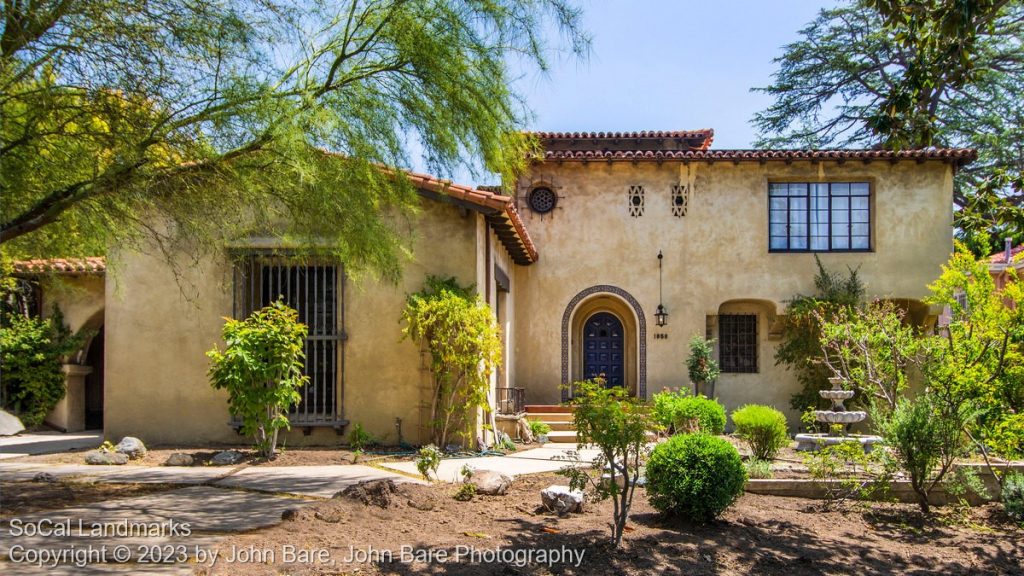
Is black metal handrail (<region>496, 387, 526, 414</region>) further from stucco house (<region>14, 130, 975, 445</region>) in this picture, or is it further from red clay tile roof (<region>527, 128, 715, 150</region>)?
red clay tile roof (<region>527, 128, 715, 150</region>)

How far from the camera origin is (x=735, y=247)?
17.1 metres

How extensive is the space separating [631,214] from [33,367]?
39.3 ft

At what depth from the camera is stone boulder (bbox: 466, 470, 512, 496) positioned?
24.9 ft

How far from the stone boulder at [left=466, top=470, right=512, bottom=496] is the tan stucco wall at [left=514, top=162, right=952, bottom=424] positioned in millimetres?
9154

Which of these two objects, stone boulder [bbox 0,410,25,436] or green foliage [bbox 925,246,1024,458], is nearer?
green foliage [bbox 925,246,1024,458]

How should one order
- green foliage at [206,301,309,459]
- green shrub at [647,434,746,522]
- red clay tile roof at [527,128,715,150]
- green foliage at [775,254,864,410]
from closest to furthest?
green shrub at [647,434,746,522] < green foliage at [206,301,309,459] < green foliage at [775,254,864,410] < red clay tile roof at [527,128,715,150]

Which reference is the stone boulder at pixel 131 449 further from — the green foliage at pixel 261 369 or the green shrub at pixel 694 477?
the green shrub at pixel 694 477

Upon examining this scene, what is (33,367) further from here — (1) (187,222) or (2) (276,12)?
(2) (276,12)

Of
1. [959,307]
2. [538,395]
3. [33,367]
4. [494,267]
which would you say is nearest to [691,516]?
[959,307]

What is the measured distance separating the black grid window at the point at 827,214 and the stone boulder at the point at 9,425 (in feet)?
48.9

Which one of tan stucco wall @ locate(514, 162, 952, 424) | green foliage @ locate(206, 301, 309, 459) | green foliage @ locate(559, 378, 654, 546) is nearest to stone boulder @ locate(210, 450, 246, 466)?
green foliage @ locate(206, 301, 309, 459)

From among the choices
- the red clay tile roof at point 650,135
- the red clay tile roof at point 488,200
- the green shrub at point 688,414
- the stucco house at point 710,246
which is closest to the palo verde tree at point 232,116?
the red clay tile roof at point 488,200

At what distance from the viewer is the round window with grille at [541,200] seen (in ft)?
56.6

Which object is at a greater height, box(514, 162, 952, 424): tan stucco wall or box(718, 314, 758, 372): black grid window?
box(514, 162, 952, 424): tan stucco wall
